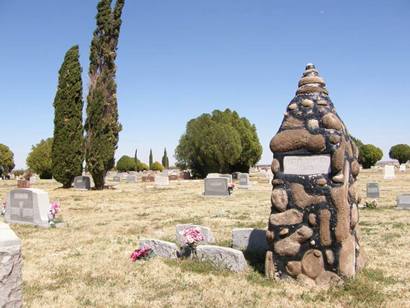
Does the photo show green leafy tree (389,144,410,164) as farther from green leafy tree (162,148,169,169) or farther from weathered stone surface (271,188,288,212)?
weathered stone surface (271,188,288,212)

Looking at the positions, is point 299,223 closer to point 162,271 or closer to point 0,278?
point 162,271

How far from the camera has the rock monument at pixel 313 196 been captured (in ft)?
19.6

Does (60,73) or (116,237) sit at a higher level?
(60,73)

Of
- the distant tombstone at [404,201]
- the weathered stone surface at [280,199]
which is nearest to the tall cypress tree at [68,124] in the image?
the distant tombstone at [404,201]

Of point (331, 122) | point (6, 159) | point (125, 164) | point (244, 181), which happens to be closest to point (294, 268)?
point (331, 122)

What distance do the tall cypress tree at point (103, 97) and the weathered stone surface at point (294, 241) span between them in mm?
23681

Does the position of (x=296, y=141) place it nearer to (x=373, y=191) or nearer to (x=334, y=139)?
(x=334, y=139)

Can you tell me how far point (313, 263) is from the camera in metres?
6.07

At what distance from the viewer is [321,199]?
6.04 m

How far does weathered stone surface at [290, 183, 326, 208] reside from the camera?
6.07 metres

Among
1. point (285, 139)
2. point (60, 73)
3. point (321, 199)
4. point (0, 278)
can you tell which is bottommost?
point (0, 278)

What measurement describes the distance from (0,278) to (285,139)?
14.3ft

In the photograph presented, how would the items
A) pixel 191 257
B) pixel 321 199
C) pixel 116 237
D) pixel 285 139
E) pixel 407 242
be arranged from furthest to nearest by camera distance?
1. pixel 116 237
2. pixel 407 242
3. pixel 191 257
4. pixel 285 139
5. pixel 321 199

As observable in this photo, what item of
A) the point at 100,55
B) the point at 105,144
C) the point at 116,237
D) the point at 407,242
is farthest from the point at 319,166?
the point at 100,55
